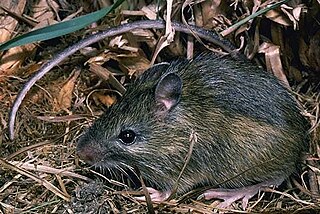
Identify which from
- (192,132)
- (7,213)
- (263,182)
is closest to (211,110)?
(192,132)

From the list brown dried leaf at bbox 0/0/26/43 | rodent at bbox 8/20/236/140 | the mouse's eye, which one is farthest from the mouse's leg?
brown dried leaf at bbox 0/0/26/43

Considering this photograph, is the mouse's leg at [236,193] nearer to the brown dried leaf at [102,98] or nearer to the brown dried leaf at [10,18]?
the brown dried leaf at [102,98]

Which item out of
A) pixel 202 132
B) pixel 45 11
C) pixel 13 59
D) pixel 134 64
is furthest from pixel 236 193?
pixel 45 11

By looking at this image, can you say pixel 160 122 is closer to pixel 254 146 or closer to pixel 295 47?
pixel 254 146

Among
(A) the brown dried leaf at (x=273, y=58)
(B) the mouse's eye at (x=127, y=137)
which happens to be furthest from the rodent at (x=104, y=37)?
(B) the mouse's eye at (x=127, y=137)

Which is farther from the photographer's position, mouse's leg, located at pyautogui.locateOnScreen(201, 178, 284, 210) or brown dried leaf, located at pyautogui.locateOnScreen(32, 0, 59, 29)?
brown dried leaf, located at pyautogui.locateOnScreen(32, 0, 59, 29)

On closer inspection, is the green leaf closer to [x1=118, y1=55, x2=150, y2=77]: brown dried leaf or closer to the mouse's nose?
the mouse's nose
